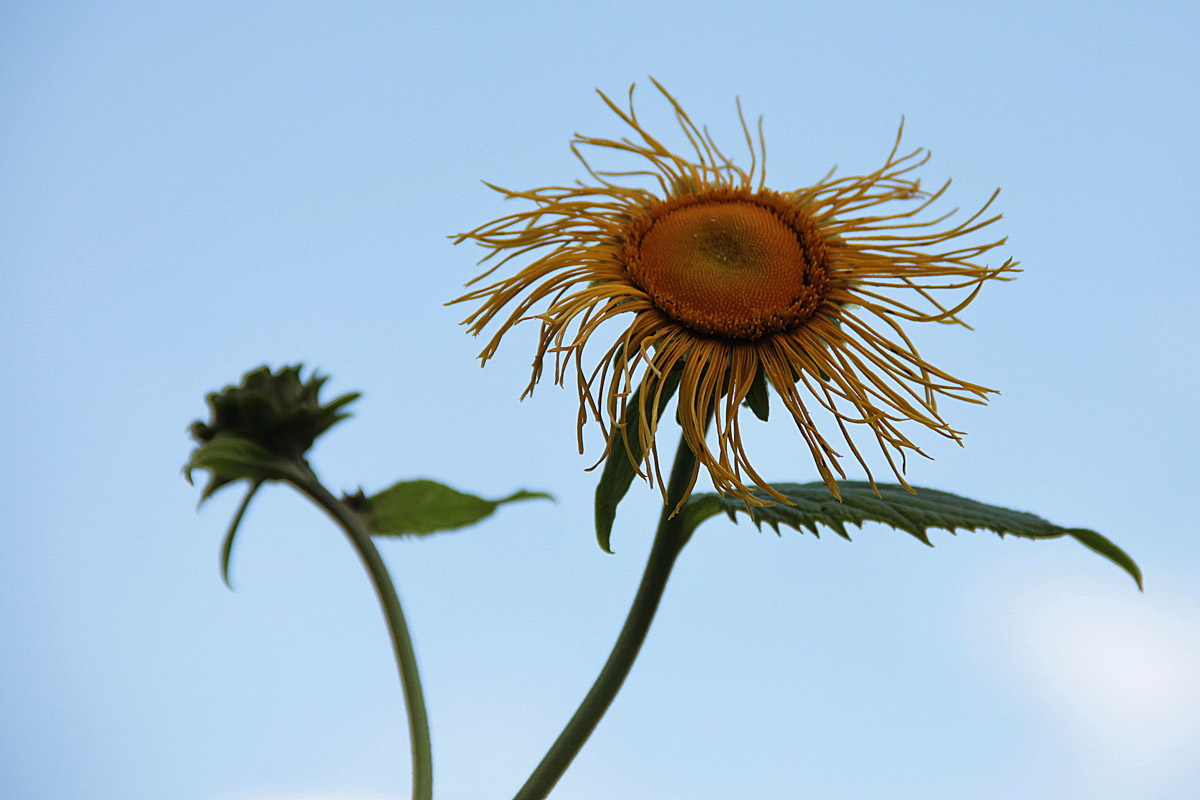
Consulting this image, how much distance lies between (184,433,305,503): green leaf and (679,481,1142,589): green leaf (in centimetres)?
36

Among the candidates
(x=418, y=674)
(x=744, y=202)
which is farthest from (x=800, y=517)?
(x=418, y=674)

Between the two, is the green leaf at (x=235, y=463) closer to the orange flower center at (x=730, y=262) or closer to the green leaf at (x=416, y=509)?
the green leaf at (x=416, y=509)

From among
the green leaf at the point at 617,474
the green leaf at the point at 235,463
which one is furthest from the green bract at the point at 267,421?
the green leaf at the point at 617,474

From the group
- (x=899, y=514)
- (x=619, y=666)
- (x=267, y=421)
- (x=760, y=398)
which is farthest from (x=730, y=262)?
(x=267, y=421)

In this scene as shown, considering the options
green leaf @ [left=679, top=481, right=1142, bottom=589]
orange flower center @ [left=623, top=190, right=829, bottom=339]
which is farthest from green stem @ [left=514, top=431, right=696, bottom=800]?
orange flower center @ [left=623, top=190, right=829, bottom=339]

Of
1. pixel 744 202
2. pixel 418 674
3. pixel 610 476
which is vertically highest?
pixel 744 202

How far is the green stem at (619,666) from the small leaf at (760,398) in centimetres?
10

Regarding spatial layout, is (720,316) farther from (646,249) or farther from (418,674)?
(418,674)

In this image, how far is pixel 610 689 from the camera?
30.5 inches

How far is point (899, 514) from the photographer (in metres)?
0.73

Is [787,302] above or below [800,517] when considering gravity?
above

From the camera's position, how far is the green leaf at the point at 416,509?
0.92 meters

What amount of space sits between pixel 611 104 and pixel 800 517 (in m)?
0.40

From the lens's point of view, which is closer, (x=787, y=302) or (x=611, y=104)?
(x=787, y=302)
